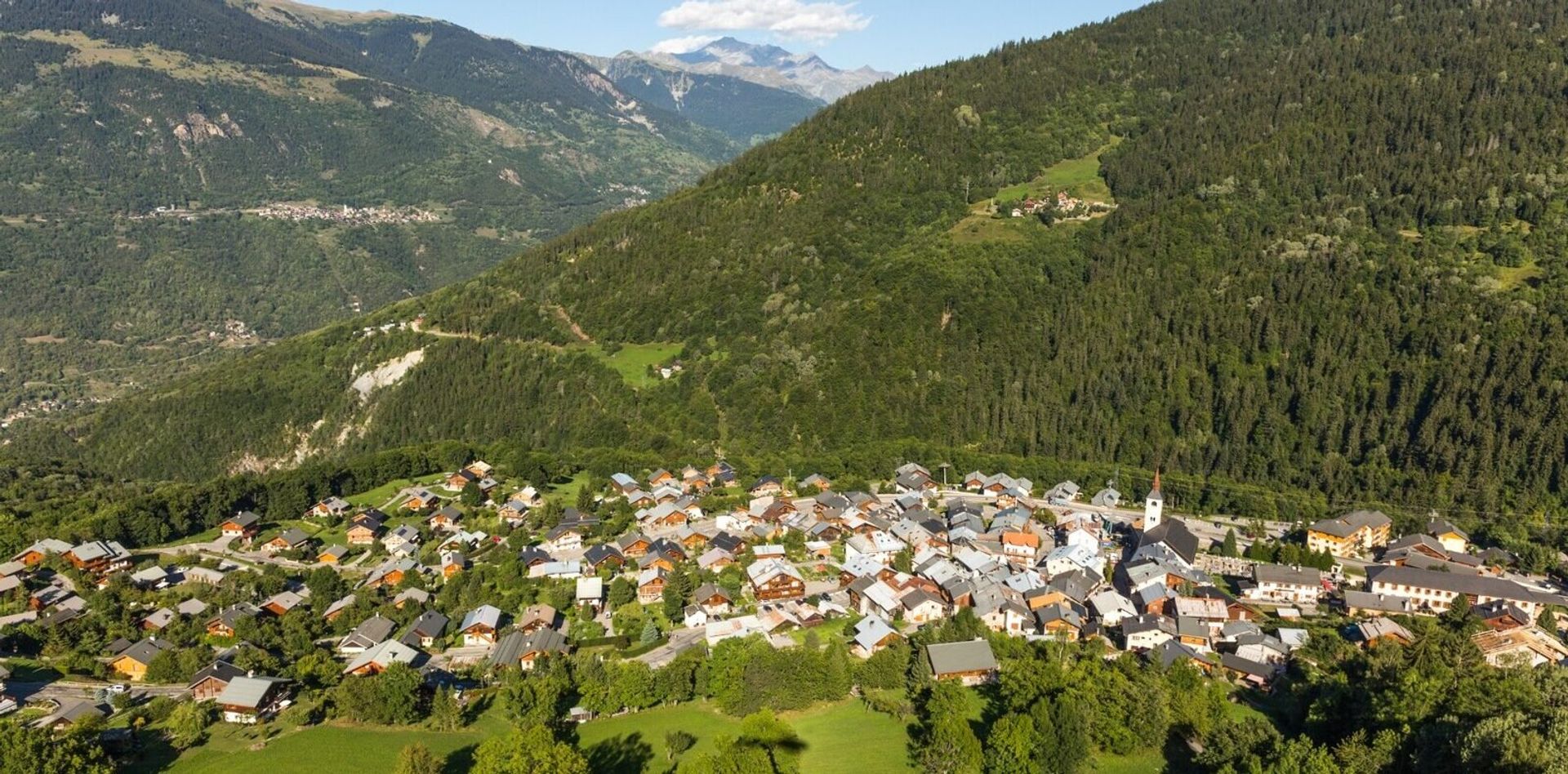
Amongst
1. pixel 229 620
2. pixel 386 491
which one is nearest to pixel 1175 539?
pixel 229 620

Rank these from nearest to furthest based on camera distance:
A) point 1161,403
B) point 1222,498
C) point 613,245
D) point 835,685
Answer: point 835,685 → point 1222,498 → point 1161,403 → point 613,245

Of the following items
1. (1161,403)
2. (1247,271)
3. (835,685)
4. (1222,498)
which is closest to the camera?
(835,685)

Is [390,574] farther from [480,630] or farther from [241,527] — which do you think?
[241,527]

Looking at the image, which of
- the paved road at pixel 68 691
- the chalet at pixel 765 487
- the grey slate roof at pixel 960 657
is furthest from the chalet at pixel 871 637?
the paved road at pixel 68 691

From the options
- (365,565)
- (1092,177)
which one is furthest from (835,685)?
(1092,177)

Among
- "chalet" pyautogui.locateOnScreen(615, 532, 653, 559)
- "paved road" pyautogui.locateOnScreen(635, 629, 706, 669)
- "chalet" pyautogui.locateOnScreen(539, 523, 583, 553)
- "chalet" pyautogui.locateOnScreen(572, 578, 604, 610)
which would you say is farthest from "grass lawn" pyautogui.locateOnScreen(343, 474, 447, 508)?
"paved road" pyautogui.locateOnScreen(635, 629, 706, 669)

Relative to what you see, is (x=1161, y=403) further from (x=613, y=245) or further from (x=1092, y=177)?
(x=613, y=245)

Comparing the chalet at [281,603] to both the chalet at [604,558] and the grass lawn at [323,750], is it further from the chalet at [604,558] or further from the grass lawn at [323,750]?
the chalet at [604,558]

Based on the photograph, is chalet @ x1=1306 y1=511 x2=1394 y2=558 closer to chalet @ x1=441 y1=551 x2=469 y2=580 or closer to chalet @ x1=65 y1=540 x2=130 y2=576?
chalet @ x1=441 y1=551 x2=469 y2=580
